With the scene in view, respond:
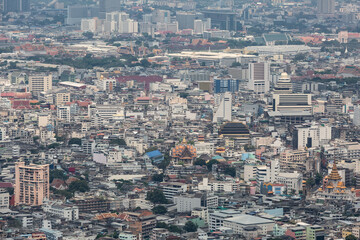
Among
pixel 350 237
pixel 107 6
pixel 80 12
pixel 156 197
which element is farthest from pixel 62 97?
pixel 80 12

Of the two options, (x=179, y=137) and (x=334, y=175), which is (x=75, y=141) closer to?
(x=179, y=137)

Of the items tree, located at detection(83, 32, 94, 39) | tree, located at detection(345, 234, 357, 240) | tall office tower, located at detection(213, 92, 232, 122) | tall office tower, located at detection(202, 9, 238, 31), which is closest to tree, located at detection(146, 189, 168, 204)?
tree, located at detection(345, 234, 357, 240)

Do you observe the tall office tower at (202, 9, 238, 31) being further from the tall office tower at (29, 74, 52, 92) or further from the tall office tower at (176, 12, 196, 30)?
the tall office tower at (29, 74, 52, 92)

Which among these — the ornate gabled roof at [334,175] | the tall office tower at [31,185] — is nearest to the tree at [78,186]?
the tall office tower at [31,185]

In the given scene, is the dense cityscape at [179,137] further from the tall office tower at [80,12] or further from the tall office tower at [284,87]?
the tall office tower at [80,12]

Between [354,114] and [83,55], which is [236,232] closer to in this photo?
[354,114]
